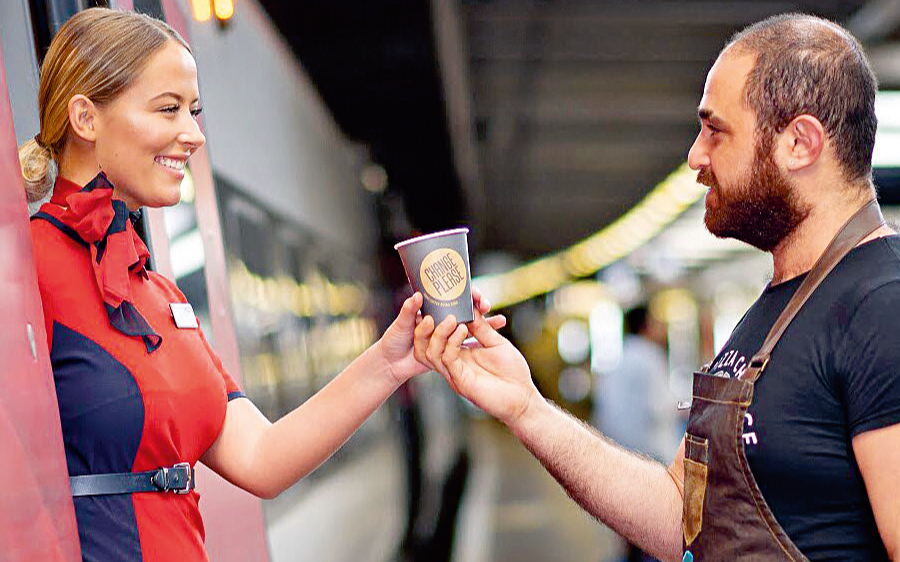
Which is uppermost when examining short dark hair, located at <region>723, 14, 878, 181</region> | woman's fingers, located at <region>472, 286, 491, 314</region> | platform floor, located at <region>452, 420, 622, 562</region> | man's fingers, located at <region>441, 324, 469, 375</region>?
short dark hair, located at <region>723, 14, 878, 181</region>

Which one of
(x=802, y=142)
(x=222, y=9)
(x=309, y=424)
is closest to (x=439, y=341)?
(x=309, y=424)

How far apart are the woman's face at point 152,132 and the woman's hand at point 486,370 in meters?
0.64

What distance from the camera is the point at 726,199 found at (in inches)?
89.2

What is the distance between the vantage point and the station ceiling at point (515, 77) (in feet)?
27.3

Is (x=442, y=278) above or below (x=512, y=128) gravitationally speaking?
below

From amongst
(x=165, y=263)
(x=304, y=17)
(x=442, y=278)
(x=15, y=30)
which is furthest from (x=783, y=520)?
(x=304, y=17)

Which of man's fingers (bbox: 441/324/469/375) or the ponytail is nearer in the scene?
the ponytail

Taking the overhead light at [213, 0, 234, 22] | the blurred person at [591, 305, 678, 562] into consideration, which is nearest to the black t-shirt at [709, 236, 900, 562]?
the overhead light at [213, 0, 234, 22]

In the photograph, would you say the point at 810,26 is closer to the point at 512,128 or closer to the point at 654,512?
the point at 654,512

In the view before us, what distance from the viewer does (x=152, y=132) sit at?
2.08 metres

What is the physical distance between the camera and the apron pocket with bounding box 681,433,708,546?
84.4 inches

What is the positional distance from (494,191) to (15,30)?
19.9 metres

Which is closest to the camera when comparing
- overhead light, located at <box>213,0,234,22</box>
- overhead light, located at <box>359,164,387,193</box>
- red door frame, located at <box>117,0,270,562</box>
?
red door frame, located at <box>117,0,270,562</box>

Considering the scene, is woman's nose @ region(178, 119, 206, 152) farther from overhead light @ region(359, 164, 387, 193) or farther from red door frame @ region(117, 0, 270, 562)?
overhead light @ region(359, 164, 387, 193)
